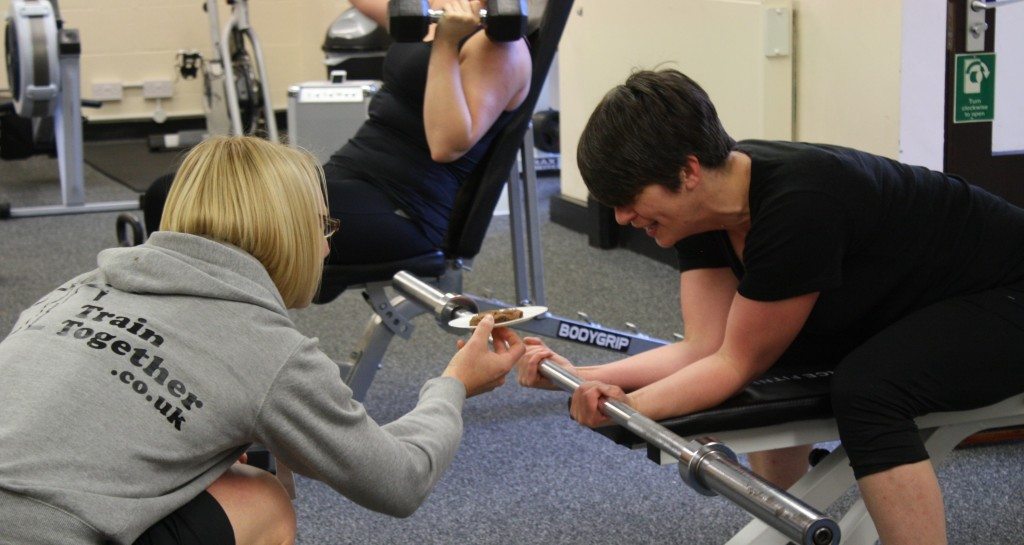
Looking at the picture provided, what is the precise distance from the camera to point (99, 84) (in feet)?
23.8

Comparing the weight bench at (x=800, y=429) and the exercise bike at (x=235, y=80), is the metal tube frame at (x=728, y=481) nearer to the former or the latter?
the weight bench at (x=800, y=429)

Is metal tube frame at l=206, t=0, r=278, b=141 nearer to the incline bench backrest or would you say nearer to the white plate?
the incline bench backrest

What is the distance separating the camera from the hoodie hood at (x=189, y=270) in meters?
1.12

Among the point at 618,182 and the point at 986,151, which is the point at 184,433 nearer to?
the point at 618,182

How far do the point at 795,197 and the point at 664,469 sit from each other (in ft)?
3.10

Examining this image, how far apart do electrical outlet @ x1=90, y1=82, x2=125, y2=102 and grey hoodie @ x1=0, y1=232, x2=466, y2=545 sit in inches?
257

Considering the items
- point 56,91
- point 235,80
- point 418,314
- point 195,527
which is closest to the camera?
point 195,527

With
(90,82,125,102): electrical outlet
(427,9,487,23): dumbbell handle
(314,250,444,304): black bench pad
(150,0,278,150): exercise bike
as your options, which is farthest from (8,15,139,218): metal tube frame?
(427,9,487,23): dumbbell handle

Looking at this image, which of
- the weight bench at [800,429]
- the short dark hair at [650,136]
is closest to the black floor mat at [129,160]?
the short dark hair at [650,136]

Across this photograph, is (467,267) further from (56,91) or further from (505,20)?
(56,91)

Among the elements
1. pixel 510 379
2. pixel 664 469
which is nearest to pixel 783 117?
pixel 510 379

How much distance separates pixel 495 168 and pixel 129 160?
4.94m

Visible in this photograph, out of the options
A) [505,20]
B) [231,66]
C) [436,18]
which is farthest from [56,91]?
[505,20]

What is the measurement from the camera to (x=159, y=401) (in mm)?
1062
